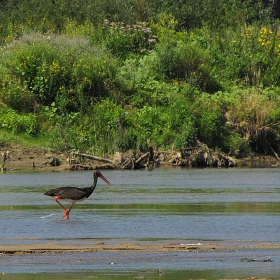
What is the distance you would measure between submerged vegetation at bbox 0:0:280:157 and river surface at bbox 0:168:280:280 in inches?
111

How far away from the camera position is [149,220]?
52.6ft

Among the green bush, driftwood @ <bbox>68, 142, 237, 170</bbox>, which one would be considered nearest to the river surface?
driftwood @ <bbox>68, 142, 237, 170</bbox>

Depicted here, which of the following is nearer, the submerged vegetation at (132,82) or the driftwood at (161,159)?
the driftwood at (161,159)

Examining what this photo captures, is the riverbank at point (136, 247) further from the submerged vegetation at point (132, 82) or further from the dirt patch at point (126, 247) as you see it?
the submerged vegetation at point (132, 82)

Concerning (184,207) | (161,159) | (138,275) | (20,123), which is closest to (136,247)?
(138,275)

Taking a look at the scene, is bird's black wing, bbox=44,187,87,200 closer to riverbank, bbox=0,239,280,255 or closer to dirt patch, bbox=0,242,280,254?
riverbank, bbox=0,239,280,255

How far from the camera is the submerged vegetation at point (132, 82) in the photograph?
28922 mm

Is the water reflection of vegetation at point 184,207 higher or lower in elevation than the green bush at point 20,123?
lower

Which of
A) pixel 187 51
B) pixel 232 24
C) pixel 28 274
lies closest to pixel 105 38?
pixel 187 51

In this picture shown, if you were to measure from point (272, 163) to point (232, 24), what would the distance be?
A: 10109 millimetres

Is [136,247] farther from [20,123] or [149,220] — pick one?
[20,123]

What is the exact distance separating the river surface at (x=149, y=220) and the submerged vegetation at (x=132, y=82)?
2826mm

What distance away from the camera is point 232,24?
37.5 m

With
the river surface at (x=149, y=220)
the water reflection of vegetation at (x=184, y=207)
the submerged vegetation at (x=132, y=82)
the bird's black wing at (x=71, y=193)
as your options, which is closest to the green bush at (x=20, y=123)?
the submerged vegetation at (x=132, y=82)
